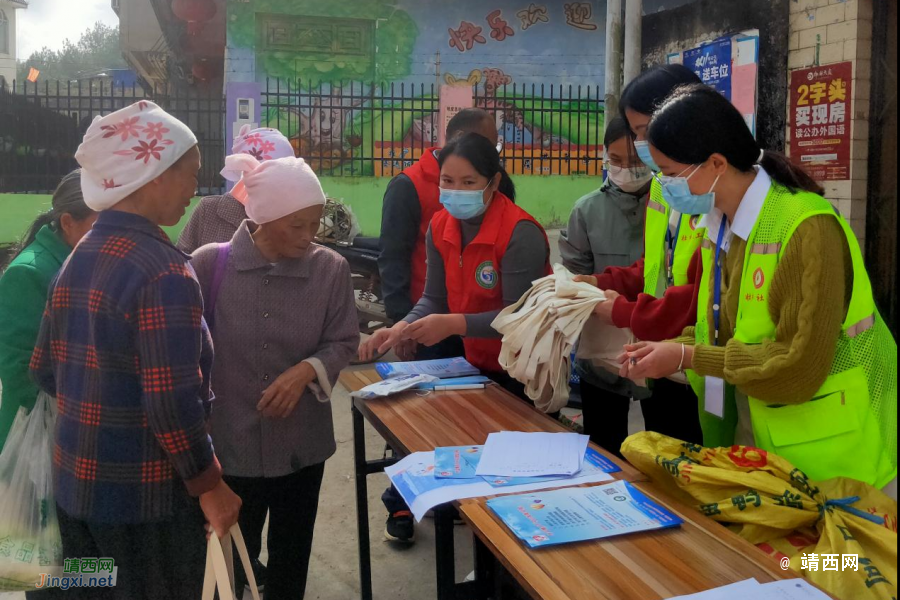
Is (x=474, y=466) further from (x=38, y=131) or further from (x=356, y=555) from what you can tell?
(x=38, y=131)

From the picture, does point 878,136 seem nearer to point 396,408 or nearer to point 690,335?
point 690,335

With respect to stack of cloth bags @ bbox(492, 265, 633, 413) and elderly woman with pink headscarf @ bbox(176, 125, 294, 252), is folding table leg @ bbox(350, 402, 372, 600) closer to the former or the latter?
stack of cloth bags @ bbox(492, 265, 633, 413)

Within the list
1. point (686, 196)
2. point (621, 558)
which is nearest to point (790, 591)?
point (621, 558)

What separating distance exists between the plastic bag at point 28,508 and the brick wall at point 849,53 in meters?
4.12

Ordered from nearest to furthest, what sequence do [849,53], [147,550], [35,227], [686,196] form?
[147,550]
[686,196]
[35,227]
[849,53]

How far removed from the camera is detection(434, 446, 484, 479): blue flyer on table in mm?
1945

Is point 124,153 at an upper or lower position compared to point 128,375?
upper

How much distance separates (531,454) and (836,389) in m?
0.73

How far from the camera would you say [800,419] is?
1.76 metres

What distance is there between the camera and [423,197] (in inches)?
140

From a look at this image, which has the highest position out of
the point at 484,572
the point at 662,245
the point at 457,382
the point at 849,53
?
the point at 849,53

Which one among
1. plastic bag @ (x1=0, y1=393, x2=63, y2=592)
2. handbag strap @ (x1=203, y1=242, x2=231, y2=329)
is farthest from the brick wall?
plastic bag @ (x1=0, y1=393, x2=63, y2=592)

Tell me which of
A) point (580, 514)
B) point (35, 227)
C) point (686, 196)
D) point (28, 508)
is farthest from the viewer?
point (35, 227)
